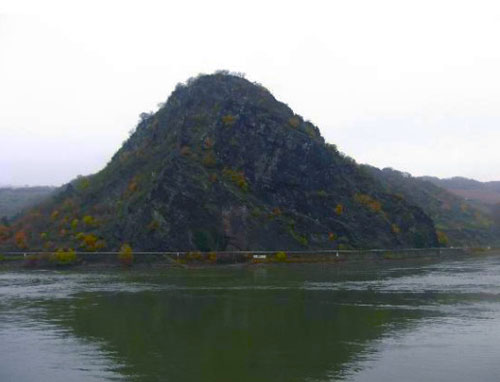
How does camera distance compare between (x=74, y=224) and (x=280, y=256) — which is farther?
(x=74, y=224)

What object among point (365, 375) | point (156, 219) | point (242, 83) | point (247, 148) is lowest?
point (365, 375)

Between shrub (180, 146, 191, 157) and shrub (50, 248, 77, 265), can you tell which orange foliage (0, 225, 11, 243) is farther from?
shrub (180, 146, 191, 157)

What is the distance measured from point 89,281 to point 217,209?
126 ft

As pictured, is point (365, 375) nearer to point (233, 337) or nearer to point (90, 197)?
point (233, 337)

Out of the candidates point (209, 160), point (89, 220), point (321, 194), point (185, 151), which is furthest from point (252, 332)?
point (321, 194)

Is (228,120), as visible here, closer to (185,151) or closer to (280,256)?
(185,151)

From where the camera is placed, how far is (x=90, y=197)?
126m

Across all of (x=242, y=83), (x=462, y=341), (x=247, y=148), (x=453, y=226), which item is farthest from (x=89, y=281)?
(x=453, y=226)

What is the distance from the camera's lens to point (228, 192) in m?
110

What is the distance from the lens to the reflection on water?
26094 millimetres

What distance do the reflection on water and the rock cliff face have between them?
41.1 meters

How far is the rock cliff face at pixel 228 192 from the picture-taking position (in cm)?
10569

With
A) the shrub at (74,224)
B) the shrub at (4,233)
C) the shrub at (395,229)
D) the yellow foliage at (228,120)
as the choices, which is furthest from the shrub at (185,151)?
the shrub at (395,229)

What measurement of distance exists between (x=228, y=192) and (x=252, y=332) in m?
75.9
